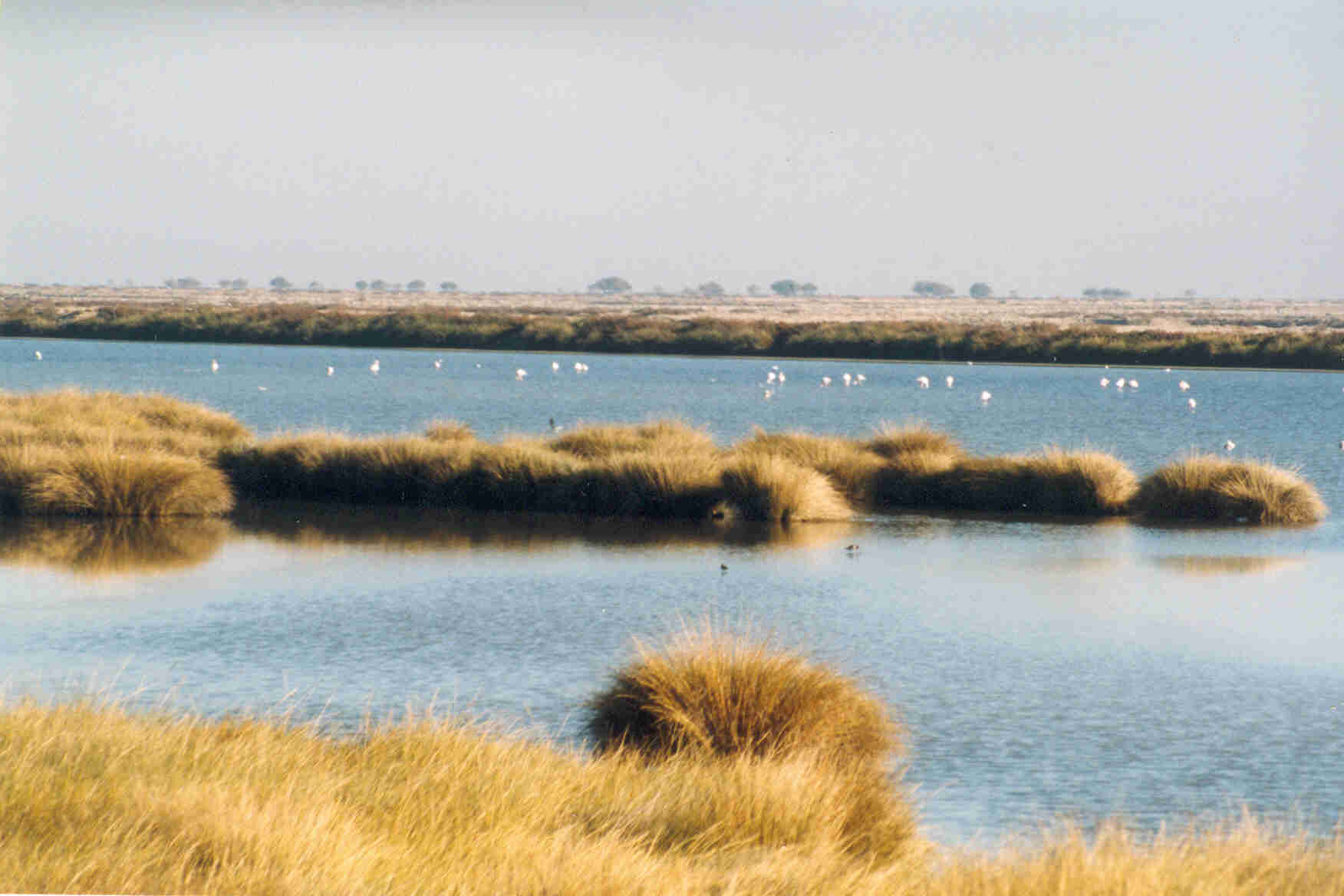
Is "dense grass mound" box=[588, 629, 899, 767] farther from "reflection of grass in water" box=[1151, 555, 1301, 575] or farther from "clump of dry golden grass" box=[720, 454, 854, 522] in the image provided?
"clump of dry golden grass" box=[720, 454, 854, 522]

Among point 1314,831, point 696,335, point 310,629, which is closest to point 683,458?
point 310,629

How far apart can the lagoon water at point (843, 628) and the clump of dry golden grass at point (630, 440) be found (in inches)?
94.8

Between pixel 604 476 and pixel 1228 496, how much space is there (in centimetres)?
699

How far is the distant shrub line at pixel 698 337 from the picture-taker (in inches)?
2440

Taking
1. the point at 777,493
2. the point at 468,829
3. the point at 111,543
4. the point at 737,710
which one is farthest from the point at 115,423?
the point at 468,829

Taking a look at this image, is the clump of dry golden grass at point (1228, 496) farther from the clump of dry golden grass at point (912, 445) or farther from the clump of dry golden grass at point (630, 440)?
the clump of dry golden grass at point (630, 440)

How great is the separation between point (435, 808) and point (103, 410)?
1761cm

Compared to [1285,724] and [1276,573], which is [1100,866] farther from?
[1276,573]

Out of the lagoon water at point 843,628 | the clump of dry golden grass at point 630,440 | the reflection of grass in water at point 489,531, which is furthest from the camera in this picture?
the clump of dry golden grass at point 630,440

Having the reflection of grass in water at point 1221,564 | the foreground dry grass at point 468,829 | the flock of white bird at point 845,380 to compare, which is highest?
the foreground dry grass at point 468,829

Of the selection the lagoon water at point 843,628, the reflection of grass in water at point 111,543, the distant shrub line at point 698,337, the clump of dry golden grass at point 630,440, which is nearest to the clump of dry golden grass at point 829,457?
the clump of dry golden grass at point 630,440

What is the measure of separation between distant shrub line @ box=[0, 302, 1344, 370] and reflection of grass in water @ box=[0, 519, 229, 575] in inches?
1812

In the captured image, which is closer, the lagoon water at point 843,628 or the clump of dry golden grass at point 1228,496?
the lagoon water at point 843,628

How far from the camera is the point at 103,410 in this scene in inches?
875
